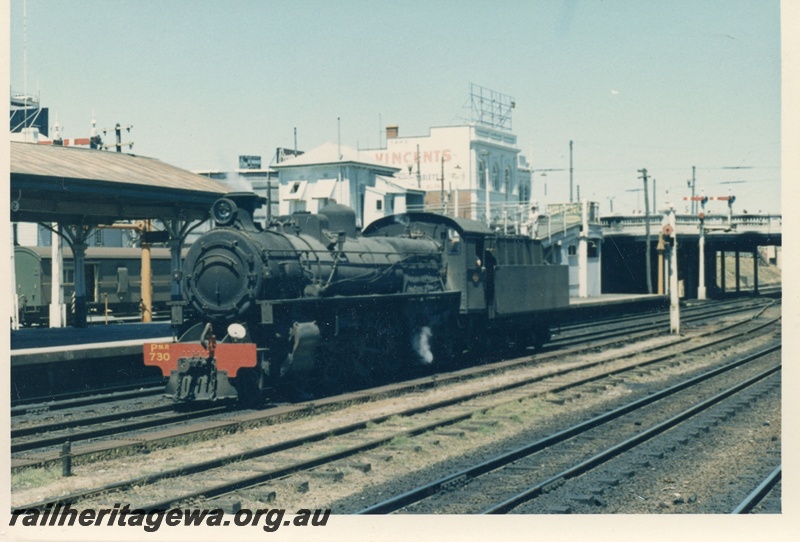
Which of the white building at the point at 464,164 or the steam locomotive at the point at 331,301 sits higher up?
the white building at the point at 464,164

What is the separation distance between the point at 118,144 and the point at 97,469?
23.8m

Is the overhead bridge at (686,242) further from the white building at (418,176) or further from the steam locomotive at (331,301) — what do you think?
the steam locomotive at (331,301)

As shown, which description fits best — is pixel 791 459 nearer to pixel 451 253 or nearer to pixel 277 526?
pixel 277 526

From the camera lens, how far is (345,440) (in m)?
12.3

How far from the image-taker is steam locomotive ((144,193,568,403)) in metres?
14.6

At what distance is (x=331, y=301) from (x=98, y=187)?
501 centimetres

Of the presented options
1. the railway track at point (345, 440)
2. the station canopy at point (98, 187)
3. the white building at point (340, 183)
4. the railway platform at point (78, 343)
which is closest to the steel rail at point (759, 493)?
the railway track at point (345, 440)

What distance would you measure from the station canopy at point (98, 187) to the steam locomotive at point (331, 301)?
296cm

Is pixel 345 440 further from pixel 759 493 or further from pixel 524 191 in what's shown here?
pixel 524 191

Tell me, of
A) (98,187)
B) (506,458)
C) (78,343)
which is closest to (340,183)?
(78,343)

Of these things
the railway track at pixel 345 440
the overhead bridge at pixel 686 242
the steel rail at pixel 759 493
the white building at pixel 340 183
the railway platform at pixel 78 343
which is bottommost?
the steel rail at pixel 759 493

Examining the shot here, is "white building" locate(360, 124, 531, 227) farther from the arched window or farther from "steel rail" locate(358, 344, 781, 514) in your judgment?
"steel rail" locate(358, 344, 781, 514)

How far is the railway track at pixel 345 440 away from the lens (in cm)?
949

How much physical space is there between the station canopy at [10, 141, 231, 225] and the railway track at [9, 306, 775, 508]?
6362 mm
